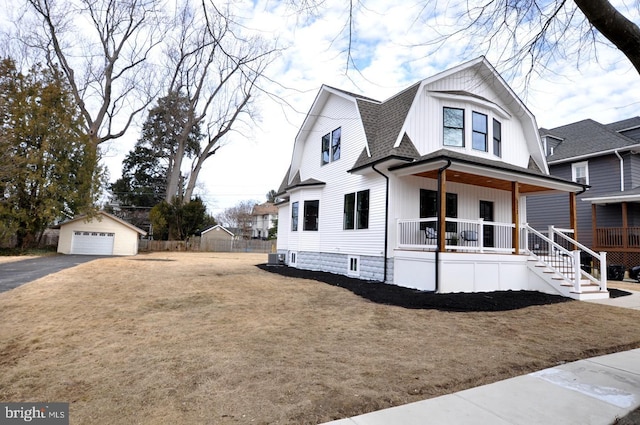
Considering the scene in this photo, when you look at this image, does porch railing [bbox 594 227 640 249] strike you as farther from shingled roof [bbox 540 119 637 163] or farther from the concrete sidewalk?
the concrete sidewalk

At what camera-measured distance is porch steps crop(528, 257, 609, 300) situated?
351 inches

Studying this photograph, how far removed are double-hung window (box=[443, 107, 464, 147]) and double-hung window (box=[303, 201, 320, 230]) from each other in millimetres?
5608

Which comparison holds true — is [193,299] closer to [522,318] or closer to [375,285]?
[375,285]

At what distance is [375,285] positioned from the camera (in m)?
10.0

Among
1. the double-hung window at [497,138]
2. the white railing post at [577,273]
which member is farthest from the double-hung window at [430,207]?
the white railing post at [577,273]

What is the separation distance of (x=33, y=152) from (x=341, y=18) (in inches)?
945

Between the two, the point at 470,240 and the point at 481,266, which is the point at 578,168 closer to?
the point at 470,240

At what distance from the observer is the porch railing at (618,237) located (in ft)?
49.6

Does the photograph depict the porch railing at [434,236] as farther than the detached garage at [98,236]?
No

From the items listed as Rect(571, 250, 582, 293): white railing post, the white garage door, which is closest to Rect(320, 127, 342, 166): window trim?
Rect(571, 250, 582, 293): white railing post

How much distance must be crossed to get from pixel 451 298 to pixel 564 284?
358 cm

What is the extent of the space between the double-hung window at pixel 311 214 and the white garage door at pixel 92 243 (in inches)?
741

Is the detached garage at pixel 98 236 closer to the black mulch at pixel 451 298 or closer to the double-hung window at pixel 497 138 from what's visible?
the black mulch at pixel 451 298

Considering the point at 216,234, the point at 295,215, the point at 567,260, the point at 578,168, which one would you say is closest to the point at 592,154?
the point at 578,168
